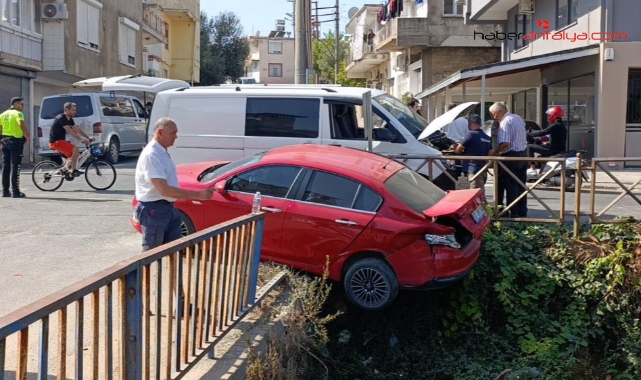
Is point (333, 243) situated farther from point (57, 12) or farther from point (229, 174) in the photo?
point (57, 12)

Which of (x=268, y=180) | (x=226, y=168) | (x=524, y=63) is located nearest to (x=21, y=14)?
(x=524, y=63)

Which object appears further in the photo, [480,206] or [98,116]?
[98,116]

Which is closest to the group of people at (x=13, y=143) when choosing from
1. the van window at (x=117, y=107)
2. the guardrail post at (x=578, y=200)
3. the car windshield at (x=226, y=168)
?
the car windshield at (x=226, y=168)

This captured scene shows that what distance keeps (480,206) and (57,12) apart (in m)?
22.7

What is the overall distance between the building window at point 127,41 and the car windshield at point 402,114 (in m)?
25.1

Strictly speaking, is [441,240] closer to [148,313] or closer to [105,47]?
[148,313]

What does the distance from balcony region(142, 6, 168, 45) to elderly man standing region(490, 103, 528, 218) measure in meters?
30.2

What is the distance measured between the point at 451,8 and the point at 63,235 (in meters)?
28.3

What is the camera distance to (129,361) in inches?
154

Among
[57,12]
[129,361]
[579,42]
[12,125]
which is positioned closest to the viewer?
[129,361]

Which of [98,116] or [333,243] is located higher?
[98,116]

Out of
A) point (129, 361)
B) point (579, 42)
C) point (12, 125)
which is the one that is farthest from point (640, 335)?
point (579, 42)

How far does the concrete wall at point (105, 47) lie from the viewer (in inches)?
1101

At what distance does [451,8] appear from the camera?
115 ft
